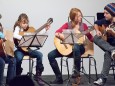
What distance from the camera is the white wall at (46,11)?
21.8 ft

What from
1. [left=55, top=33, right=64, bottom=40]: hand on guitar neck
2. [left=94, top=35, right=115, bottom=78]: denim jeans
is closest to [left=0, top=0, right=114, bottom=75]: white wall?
[left=55, top=33, right=64, bottom=40]: hand on guitar neck

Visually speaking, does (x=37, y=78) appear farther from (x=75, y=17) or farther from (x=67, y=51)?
(x=75, y=17)

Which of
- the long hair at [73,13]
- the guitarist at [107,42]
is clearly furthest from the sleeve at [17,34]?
the guitarist at [107,42]

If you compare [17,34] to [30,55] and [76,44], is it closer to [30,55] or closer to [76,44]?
[30,55]

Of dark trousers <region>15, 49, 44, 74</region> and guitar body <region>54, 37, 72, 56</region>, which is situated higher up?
guitar body <region>54, 37, 72, 56</region>

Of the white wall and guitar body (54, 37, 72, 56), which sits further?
the white wall

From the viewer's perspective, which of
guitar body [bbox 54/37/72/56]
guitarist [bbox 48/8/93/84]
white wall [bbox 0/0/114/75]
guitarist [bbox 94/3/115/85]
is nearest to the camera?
guitarist [bbox 94/3/115/85]

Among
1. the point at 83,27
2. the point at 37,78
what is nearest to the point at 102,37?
the point at 83,27

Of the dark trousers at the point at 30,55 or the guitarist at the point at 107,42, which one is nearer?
the guitarist at the point at 107,42

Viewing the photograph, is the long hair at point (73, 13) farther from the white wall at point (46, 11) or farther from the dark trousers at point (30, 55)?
the white wall at point (46, 11)

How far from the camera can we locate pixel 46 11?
22.4 ft

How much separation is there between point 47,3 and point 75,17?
1.55m

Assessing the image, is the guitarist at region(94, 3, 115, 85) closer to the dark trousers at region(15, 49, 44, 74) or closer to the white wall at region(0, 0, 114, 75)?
the dark trousers at region(15, 49, 44, 74)

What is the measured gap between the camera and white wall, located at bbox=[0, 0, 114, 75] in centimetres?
665
